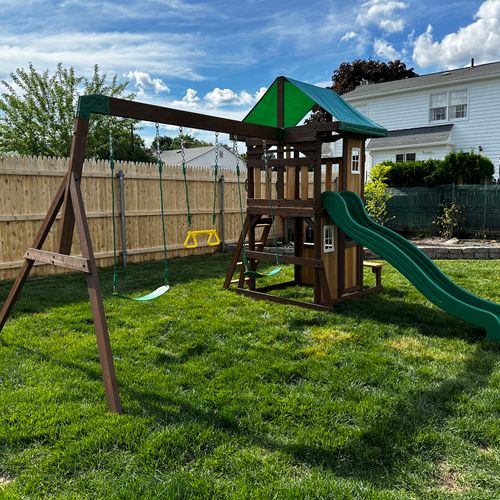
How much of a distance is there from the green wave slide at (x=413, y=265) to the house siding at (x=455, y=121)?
1341cm

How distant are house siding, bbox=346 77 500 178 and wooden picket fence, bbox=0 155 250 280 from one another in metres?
10.7

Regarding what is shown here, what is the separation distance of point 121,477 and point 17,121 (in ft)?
76.1

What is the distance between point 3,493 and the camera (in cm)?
218

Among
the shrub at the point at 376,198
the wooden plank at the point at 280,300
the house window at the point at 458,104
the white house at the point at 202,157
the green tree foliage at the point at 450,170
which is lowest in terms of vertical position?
the wooden plank at the point at 280,300

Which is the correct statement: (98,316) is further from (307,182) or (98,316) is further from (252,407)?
(307,182)

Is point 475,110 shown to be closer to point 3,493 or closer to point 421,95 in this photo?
point 421,95

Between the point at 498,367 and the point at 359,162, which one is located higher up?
the point at 359,162

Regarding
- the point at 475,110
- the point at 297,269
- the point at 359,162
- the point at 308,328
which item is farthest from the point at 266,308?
the point at 475,110

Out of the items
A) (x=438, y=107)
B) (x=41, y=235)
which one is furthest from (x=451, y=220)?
(x=41, y=235)

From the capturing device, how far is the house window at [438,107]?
18.3m

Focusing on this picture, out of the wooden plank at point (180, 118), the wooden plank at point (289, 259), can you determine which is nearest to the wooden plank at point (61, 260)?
the wooden plank at point (180, 118)

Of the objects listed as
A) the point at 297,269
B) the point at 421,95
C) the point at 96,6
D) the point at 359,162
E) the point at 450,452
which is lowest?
the point at 450,452

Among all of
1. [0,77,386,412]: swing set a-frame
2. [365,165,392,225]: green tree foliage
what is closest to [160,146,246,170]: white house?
[365,165,392,225]: green tree foliage

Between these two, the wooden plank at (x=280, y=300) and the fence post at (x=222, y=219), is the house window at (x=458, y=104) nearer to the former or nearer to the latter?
the fence post at (x=222, y=219)
